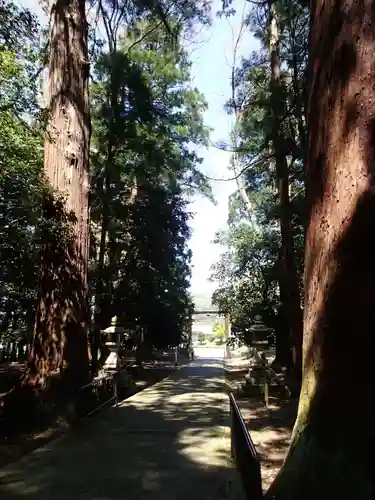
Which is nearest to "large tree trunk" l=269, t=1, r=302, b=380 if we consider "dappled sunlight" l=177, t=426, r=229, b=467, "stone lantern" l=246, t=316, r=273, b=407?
"stone lantern" l=246, t=316, r=273, b=407

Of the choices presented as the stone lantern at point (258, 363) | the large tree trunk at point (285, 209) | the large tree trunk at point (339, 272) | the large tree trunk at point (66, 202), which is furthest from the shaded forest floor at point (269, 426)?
the large tree trunk at point (66, 202)

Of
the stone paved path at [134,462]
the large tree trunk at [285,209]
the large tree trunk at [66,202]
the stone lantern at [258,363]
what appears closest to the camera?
the stone paved path at [134,462]

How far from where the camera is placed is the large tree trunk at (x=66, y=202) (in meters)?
8.09

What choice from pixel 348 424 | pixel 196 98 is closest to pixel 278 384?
pixel 348 424

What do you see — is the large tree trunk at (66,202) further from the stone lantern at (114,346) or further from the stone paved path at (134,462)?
the stone lantern at (114,346)

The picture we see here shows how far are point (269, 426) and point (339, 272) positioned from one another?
19.1ft

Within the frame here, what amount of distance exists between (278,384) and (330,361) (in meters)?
9.57

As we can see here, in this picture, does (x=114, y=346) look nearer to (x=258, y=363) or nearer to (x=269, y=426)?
(x=269, y=426)

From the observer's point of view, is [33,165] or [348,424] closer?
[348,424]

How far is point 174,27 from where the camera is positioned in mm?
14547

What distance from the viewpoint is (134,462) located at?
5574 millimetres

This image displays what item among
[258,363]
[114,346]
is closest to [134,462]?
[114,346]

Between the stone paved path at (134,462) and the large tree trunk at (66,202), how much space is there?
1249 millimetres

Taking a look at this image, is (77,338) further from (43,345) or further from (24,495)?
(24,495)
